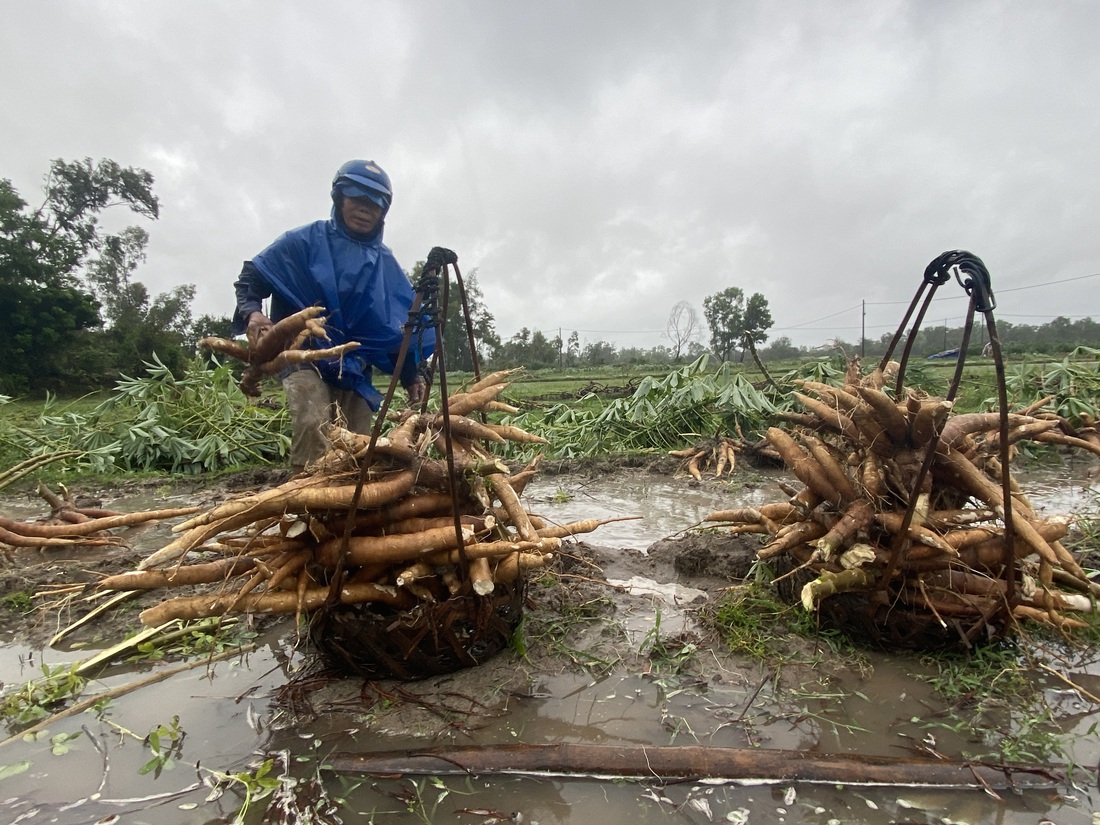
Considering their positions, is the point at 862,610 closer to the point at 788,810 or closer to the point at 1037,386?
the point at 788,810

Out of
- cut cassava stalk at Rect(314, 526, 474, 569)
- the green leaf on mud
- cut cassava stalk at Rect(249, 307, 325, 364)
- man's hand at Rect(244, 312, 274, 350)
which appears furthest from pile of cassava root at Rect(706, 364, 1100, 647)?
man's hand at Rect(244, 312, 274, 350)

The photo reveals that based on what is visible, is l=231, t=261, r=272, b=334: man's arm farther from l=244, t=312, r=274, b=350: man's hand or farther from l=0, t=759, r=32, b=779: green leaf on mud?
l=0, t=759, r=32, b=779: green leaf on mud

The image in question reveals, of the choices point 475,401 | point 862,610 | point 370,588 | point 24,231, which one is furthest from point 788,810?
point 24,231

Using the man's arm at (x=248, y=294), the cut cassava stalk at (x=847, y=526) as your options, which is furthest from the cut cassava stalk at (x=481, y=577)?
the man's arm at (x=248, y=294)

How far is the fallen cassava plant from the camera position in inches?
71.4

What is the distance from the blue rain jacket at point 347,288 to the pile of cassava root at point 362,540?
1.35 meters

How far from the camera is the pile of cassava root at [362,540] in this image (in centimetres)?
182

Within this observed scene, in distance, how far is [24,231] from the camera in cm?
1914

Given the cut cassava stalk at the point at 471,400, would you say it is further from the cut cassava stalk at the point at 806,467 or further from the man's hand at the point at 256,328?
the man's hand at the point at 256,328

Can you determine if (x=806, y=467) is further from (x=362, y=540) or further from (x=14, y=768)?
(x=14, y=768)

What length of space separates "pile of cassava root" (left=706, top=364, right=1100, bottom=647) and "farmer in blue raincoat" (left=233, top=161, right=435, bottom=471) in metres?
2.15

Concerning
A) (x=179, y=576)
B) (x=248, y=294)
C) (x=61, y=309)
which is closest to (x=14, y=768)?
(x=179, y=576)

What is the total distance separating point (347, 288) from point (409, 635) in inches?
89.4

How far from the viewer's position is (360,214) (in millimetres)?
3459
